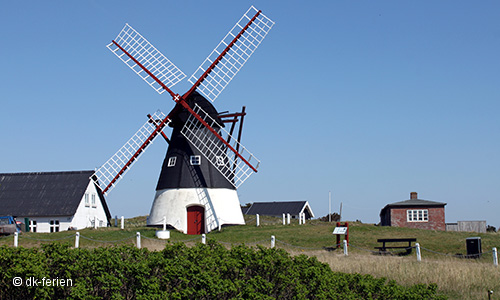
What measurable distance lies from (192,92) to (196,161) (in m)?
4.33

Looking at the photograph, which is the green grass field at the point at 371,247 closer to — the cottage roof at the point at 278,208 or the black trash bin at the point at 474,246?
the black trash bin at the point at 474,246

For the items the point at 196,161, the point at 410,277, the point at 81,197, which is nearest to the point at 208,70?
the point at 196,161

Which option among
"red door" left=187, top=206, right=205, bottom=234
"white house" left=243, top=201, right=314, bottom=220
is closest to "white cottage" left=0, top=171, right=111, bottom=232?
"red door" left=187, top=206, right=205, bottom=234

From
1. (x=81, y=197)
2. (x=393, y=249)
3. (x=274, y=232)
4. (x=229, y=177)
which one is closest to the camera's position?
(x=393, y=249)

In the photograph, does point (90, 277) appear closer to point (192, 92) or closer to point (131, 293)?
point (131, 293)

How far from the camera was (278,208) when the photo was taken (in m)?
68.7

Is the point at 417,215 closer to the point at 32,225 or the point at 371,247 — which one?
the point at 371,247

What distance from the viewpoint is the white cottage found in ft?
134

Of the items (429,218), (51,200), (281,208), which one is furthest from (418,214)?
(51,200)

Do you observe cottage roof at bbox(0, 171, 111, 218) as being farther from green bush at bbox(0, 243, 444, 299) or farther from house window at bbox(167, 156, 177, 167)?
green bush at bbox(0, 243, 444, 299)

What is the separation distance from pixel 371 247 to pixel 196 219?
11.8m

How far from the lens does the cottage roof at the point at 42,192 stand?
41094 millimetres

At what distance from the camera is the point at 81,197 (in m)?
41.8

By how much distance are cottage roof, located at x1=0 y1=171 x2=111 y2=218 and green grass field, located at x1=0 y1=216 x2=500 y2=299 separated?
6.69 m
